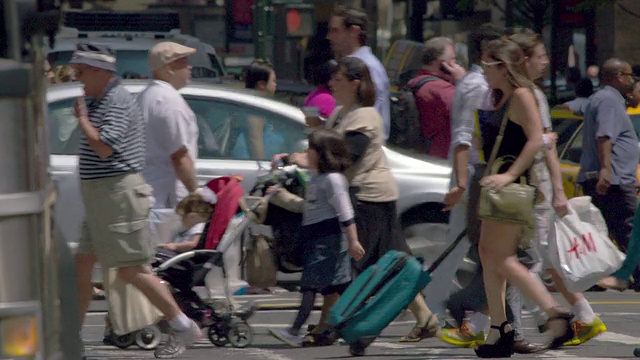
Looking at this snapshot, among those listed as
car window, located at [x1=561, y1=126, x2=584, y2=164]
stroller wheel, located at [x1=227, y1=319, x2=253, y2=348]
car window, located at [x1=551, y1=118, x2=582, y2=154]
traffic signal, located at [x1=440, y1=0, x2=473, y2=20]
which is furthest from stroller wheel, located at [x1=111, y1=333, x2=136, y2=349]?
traffic signal, located at [x1=440, y1=0, x2=473, y2=20]

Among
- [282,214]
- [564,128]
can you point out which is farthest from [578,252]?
[564,128]

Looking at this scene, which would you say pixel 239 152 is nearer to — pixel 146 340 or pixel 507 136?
pixel 146 340

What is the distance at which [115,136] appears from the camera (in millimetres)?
7859

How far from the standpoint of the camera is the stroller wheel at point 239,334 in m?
8.72

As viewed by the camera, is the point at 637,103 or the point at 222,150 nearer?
the point at 222,150

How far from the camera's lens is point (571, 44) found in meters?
29.1

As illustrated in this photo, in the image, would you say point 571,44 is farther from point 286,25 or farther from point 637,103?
point 637,103

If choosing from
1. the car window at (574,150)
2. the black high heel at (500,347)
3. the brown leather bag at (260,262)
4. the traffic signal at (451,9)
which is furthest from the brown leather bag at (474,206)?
the traffic signal at (451,9)

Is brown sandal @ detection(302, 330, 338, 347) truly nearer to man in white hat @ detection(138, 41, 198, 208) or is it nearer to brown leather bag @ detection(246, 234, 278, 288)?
brown leather bag @ detection(246, 234, 278, 288)

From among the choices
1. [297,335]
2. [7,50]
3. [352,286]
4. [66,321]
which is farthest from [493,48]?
[7,50]

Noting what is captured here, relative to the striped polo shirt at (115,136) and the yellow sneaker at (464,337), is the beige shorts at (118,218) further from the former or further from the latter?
the yellow sneaker at (464,337)

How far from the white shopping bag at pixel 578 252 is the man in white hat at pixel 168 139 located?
2.06 metres

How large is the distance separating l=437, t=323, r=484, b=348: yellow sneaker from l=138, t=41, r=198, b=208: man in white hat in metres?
1.66

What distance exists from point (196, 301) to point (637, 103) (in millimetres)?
6135
